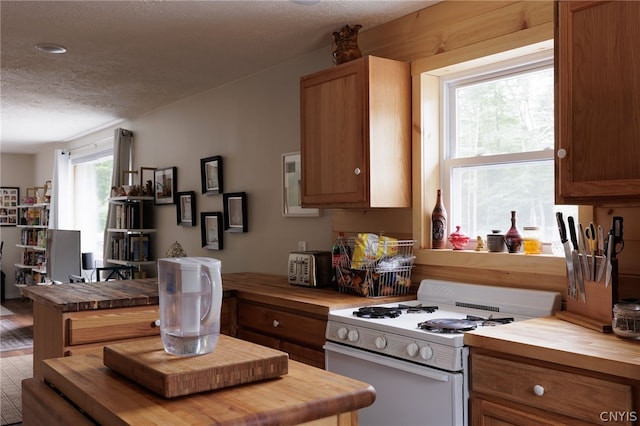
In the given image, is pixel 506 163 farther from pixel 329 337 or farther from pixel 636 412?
pixel 636 412

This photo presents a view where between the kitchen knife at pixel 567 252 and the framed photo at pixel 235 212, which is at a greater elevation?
the framed photo at pixel 235 212

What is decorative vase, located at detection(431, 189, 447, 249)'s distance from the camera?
2986 mm

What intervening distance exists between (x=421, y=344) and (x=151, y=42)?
259 cm

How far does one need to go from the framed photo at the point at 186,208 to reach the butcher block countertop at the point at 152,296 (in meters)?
1.66

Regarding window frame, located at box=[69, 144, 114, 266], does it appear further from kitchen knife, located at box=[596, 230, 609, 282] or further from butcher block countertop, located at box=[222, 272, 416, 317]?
kitchen knife, located at box=[596, 230, 609, 282]

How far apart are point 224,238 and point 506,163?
→ 8.55 feet

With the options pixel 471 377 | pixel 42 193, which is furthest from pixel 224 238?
pixel 42 193

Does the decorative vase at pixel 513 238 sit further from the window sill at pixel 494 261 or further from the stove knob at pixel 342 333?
the stove knob at pixel 342 333

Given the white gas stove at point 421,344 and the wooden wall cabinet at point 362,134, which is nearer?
the white gas stove at point 421,344

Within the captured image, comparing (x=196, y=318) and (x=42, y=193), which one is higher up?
(x=42, y=193)

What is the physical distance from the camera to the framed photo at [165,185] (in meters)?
5.50

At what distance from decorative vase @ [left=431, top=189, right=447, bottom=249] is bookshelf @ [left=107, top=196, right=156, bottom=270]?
3577 mm

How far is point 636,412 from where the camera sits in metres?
1.57

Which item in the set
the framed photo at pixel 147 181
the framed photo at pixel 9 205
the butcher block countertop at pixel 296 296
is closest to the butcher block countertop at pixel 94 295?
the butcher block countertop at pixel 296 296
